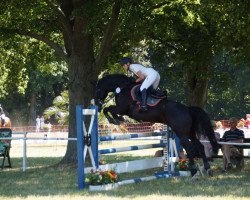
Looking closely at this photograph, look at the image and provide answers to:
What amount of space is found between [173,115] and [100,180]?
96.0 inches

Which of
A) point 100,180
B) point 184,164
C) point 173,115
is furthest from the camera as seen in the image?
point 184,164

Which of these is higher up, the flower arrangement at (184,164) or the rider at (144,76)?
the rider at (144,76)

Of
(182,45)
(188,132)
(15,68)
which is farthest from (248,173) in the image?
(15,68)

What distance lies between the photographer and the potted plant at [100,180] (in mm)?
10969

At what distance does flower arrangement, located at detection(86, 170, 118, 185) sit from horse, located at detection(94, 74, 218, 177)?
6.01 ft

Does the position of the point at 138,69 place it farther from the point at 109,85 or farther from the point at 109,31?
the point at 109,31

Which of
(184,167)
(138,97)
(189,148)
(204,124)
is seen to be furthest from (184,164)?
(138,97)

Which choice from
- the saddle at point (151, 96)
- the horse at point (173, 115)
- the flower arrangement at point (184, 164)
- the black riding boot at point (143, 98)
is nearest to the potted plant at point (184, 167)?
the flower arrangement at point (184, 164)

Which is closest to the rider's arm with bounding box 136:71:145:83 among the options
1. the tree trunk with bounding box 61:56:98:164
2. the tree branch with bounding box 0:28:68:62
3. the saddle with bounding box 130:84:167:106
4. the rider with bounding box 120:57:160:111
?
the rider with bounding box 120:57:160:111

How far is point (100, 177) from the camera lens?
11.0m

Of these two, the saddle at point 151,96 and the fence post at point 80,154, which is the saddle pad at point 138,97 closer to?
the saddle at point 151,96

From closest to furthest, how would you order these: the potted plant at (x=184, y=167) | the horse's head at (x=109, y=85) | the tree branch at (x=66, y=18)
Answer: the horse's head at (x=109, y=85)
the potted plant at (x=184, y=167)
the tree branch at (x=66, y=18)

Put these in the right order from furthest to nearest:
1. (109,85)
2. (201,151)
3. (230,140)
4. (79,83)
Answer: (79,83) → (230,140) → (109,85) → (201,151)

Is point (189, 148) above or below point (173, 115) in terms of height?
below
